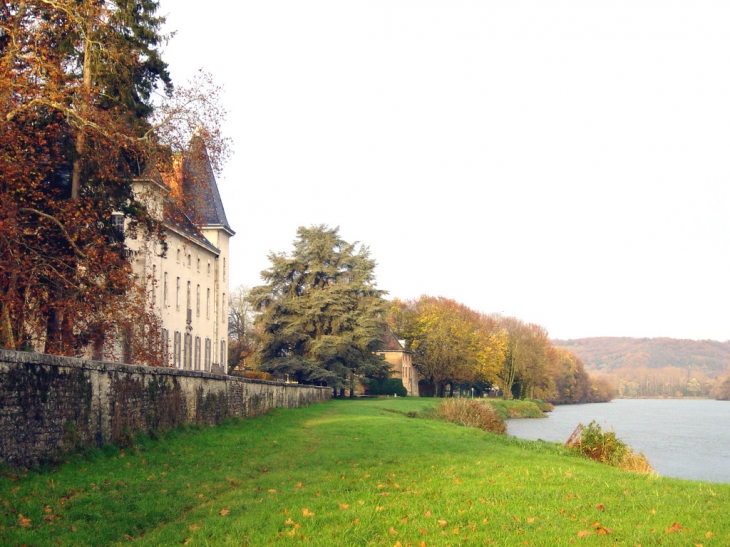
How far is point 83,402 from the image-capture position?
39.5ft

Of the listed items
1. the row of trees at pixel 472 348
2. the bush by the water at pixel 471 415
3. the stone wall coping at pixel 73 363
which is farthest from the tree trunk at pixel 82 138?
the row of trees at pixel 472 348

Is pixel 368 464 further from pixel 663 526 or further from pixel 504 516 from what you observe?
pixel 663 526

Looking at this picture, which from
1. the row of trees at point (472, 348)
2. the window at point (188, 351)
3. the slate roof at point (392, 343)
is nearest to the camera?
the window at point (188, 351)

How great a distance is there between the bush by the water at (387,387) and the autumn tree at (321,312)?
6.06 m

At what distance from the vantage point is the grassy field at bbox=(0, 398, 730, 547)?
23.9 ft

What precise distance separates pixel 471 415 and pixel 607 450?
40.7ft

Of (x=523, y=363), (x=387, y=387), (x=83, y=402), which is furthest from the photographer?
(x=523, y=363)

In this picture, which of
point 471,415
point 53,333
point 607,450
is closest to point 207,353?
point 471,415

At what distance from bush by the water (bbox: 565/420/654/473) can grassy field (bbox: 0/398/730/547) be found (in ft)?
15.4

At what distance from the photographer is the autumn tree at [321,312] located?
51750mm

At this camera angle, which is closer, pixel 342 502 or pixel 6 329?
pixel 342 502

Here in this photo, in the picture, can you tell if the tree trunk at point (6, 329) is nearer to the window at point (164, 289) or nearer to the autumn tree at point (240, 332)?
the window at point (164, 289)

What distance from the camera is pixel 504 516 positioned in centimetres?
811

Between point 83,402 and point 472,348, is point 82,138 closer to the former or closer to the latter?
point 83,402
